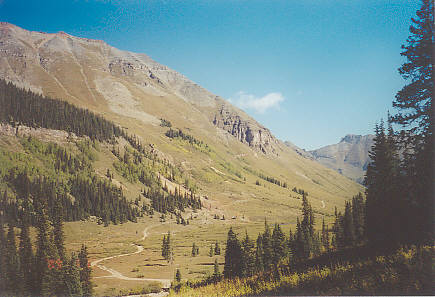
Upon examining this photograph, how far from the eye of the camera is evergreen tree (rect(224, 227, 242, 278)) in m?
25.4

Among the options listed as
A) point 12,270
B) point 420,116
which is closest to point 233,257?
point 12,270

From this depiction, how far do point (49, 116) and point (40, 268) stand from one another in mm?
127380

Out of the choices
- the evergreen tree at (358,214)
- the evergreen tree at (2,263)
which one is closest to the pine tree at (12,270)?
the evergreen tree at (2,263)

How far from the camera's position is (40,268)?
63.5 ft

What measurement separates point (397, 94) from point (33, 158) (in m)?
113

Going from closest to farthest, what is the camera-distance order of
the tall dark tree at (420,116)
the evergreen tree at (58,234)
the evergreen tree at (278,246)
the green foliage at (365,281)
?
the green foliage at (365,281), the tall dark tree at (420,116), the evergreen tree at (58,234), the evergreen tree at (278,246)

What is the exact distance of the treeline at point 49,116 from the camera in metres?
102

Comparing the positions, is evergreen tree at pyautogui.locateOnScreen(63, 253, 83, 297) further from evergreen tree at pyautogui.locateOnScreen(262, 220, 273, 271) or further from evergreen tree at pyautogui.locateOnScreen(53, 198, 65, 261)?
evergreen tree at pyautogui.locateOnScreen(262, 220, 273, 271)

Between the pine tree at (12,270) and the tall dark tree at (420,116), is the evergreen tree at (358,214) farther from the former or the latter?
the pine tree at (12,270)

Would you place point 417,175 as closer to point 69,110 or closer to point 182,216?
point 182,216

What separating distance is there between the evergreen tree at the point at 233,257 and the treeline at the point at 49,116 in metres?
110

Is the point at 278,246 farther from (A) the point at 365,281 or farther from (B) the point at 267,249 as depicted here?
(A) the point at 365,281

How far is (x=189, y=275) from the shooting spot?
22484mm

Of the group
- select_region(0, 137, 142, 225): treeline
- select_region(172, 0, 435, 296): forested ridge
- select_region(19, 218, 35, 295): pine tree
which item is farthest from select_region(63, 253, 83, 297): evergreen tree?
select_region(172, 0, 435, 296): forested ridge
